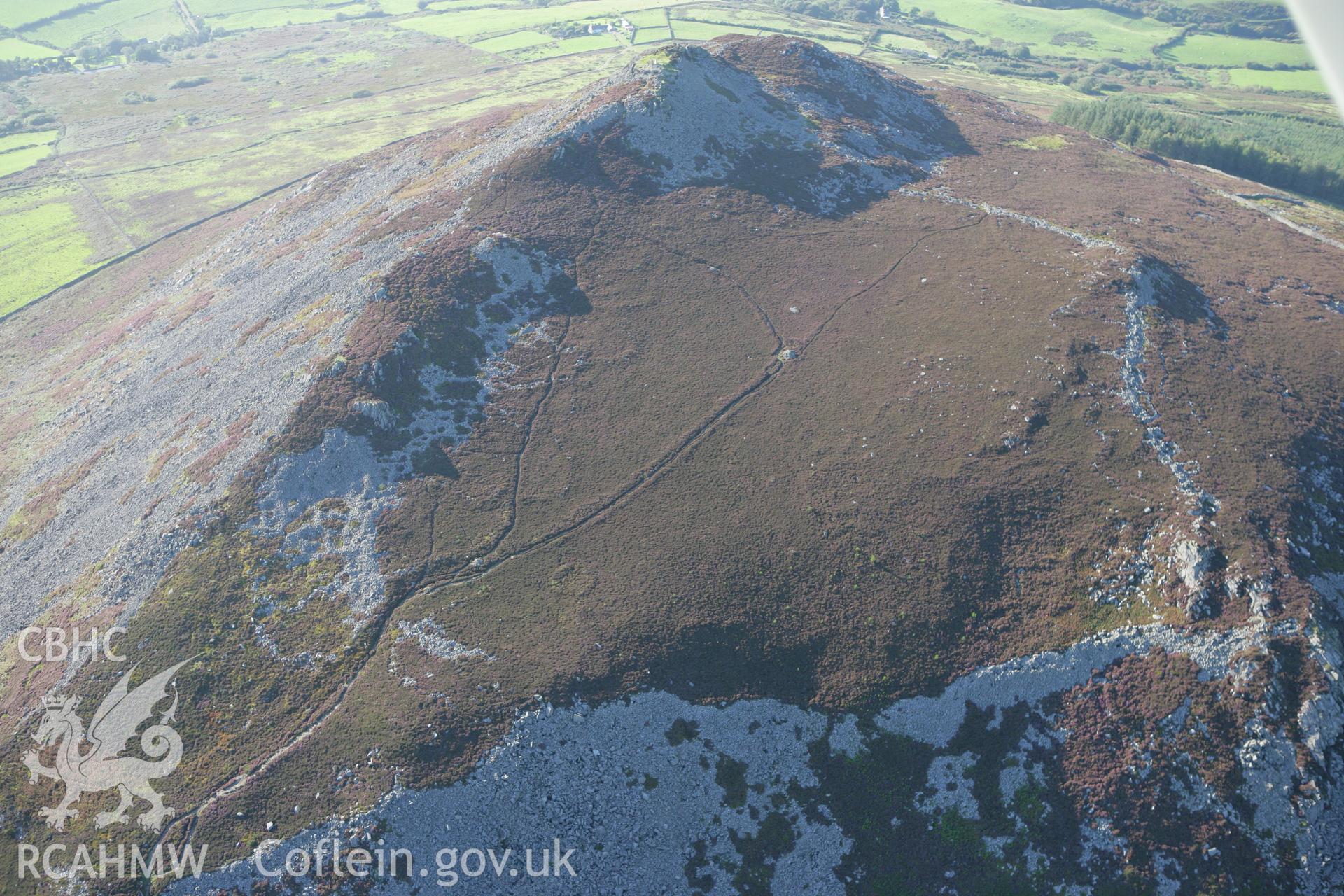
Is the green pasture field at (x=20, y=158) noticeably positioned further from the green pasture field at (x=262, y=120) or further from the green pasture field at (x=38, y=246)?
the green pasture field at (x=38, y=246)

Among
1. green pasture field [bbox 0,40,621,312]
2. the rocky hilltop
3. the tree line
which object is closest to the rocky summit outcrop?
the rocky hilltop

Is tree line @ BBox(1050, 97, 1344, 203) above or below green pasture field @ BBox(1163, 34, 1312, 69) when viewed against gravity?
below

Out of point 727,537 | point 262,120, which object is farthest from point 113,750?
point 262,120

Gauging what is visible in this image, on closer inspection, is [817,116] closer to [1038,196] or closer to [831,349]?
[1038,196]

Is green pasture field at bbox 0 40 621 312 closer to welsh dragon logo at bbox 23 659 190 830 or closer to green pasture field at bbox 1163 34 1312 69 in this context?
welsh dragon logo at bbox 23 659 190 830

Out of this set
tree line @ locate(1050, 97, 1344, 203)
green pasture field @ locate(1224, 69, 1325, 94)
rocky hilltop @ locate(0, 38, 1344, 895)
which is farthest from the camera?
→ green pasture field @ locate(1224, 69, 1325, 94)

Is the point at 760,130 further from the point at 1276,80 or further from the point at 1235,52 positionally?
the point at 1235,52

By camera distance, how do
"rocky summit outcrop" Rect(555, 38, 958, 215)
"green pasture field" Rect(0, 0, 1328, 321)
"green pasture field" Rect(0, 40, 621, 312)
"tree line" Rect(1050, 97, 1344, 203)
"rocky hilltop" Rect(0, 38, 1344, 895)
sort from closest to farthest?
"rocky hilltop" Rect(0, 38, 1344, 895), "rocky summit outcrop" Rect(555, 38, 958, 215), "tree line" Rect(1050, 97, 1344, 203), "green pasture field" Rect(0, 40, 621, 312), "green pasture field" Rect(0, 0, 1328, 321)

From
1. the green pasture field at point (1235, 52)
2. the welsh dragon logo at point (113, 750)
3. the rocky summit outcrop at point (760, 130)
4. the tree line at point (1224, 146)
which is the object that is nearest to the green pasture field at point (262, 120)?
the green pasture field at point (1235, 52)
